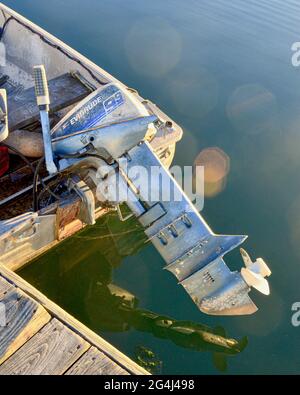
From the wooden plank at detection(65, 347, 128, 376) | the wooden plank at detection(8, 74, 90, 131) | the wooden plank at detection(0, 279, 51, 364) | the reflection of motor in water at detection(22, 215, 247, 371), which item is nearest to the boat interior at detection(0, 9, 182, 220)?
the wooden plank at detection(8, 74, 90, 131)

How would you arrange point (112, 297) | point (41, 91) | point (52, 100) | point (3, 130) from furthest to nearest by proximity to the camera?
point (52, 100)
point (112, 297)
point (3, 130)
point (41, 91)

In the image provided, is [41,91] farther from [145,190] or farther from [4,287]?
[4,287]

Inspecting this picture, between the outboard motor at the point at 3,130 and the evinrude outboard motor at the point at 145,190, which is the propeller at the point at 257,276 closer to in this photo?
the evinrude outboard motor at the point at 145,190

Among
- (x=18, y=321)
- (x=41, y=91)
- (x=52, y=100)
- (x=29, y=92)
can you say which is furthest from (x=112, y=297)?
(x=29, y=92)
